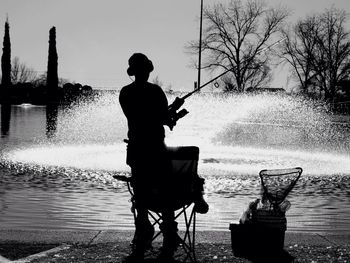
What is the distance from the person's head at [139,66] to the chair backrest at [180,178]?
827 mm

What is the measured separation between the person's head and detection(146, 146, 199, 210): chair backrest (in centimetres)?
83

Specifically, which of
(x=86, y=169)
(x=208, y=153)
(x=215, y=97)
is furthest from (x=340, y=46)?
(x=86, y=169)

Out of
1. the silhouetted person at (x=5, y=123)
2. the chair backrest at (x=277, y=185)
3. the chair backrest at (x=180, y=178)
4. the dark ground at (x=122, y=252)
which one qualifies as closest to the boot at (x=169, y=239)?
the dark ground at (x=122, y=252)

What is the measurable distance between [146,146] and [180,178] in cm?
52

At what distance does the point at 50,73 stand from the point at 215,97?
34325mm

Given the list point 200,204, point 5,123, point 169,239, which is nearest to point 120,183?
point 169,239

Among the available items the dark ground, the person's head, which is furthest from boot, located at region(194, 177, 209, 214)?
the person's head

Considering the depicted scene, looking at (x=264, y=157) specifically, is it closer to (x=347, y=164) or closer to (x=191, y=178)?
(x=347, y=164)

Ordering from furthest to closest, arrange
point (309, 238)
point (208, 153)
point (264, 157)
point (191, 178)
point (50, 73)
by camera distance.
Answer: point (50, 73) → point (208, 153) → point (264, 157) → point (309, 238) → point (191, 178)

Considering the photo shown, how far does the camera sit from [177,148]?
23.2 feet

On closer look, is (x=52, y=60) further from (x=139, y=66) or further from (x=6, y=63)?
(x=139, y=66)

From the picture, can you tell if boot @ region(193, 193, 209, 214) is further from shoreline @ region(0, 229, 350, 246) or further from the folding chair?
shoreline @ region(0, 229, 350, 246)

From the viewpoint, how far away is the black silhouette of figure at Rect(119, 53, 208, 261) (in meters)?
7.12

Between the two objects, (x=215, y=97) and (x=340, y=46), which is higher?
(x=340, y=46)
